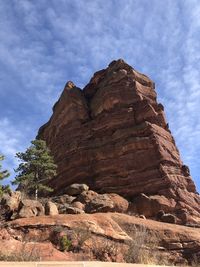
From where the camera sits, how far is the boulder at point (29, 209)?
27.2m

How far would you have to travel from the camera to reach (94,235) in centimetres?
2512

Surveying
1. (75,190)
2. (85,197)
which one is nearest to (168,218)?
(85,197)

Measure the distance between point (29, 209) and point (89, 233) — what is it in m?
5.75

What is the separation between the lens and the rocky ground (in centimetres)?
2153

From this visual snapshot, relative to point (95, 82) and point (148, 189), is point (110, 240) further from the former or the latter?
point (95, 82)

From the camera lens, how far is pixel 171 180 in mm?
A: 40438

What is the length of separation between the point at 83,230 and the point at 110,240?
2.16 meters

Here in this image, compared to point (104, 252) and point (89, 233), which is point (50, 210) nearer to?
point (89, 233)

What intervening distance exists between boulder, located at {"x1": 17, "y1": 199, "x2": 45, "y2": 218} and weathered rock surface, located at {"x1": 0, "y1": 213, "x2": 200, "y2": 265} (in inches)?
48.3

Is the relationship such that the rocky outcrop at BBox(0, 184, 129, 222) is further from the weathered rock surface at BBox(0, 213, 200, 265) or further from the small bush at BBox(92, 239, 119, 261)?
the small bush at BBox(92, 239, 119, 261)

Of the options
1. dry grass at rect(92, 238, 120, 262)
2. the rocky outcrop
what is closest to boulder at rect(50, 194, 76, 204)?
the rocky outcrop

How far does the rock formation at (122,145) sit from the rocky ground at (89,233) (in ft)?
15.9

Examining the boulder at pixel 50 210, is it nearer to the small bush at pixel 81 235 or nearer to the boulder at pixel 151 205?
the small bush at pixel 81 235

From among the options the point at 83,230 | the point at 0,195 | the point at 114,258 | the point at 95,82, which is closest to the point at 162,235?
the point at 83,230
